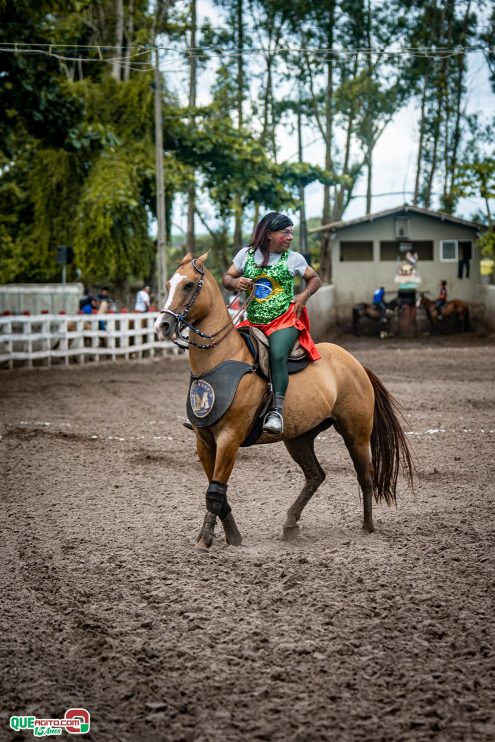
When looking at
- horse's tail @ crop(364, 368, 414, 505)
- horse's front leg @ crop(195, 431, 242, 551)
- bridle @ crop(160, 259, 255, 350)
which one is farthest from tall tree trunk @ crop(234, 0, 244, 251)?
horse's front leg @ crop(195, 431, 242, 551)

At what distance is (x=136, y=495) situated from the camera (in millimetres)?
8055

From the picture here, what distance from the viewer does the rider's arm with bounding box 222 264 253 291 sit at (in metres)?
6.36

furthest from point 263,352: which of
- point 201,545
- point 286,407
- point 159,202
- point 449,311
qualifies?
point 449,311

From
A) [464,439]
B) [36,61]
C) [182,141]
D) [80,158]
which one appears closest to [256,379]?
[464,439]

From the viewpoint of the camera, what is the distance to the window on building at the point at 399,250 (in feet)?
117

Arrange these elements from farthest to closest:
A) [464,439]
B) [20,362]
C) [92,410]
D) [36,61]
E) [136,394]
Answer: [20,362], [36,61], [136,394], [92,410], [464,439]

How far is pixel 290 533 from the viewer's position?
6500 mm

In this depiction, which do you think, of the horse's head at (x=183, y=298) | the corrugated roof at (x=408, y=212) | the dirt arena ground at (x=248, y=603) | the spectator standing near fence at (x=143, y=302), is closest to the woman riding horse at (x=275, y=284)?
the horse's head at (x=183, y=298)

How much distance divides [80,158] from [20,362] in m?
8.78

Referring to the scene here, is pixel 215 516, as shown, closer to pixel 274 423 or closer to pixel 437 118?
pixel 274 423

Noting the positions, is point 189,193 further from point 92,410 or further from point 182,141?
point 92,410

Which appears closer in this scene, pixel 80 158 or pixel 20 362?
pixel 20 362

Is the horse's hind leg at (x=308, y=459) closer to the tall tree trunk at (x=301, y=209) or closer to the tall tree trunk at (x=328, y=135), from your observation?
the tall tree trunk at (x=301, y=209)

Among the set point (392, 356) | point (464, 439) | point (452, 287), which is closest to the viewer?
point (464, 439)
